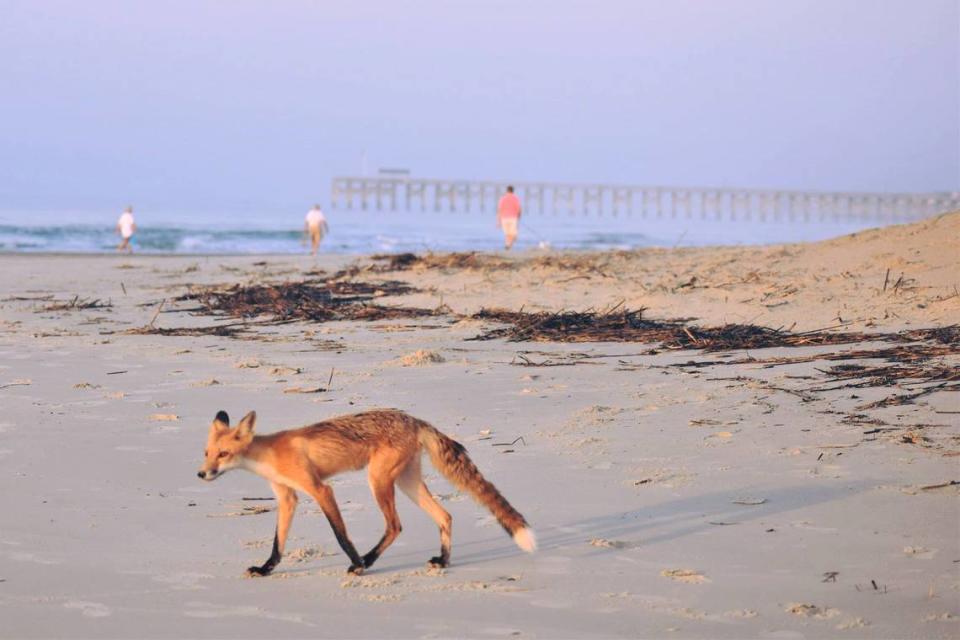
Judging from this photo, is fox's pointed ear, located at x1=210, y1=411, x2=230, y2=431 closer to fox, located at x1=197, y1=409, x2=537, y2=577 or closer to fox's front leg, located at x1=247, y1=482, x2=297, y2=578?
fox, located at x1=197, y1=409, x2=537, y2=577

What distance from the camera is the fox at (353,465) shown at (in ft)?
15.4

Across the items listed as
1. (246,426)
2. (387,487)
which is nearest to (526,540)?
(387,487)

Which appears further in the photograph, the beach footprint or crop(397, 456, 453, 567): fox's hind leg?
crop(397, 456, 453, 567): fox's hind leg

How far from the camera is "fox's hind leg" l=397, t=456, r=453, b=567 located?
4836 mm

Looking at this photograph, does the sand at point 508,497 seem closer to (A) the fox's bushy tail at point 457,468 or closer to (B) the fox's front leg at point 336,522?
(B) the fox's front leg at point 336,522

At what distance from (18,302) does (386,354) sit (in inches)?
281

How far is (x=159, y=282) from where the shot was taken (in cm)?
1802

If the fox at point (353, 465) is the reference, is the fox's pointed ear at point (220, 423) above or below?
above

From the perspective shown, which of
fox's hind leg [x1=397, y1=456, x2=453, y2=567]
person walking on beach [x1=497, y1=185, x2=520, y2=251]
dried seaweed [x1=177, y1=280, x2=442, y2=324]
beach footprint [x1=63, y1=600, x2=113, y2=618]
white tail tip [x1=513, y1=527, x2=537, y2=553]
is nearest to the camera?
beach footprint [x1=63, y1=600, x2=113, y2=618]

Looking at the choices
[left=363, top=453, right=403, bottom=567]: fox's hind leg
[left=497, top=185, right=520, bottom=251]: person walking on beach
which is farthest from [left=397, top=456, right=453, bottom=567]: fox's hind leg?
[left=497, top=185, right=520, bottom=251]: person walking on beach

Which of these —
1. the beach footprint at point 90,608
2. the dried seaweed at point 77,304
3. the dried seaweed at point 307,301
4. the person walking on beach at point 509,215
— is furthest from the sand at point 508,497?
the person walking on beach at point 509,215

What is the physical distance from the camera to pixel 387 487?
4840mm

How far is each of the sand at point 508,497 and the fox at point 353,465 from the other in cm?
18

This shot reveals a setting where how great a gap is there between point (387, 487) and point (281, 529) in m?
0.46
